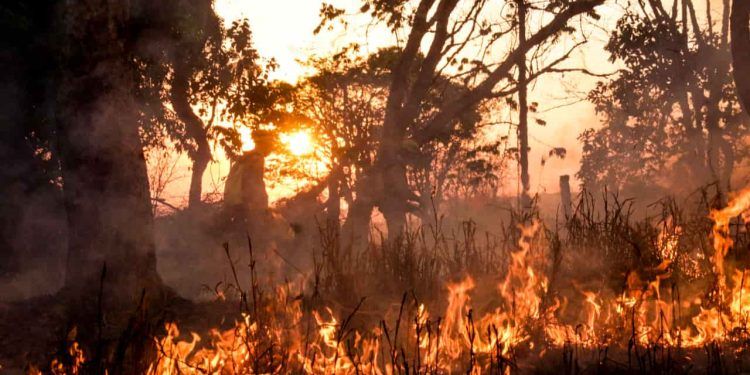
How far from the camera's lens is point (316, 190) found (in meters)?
23.5

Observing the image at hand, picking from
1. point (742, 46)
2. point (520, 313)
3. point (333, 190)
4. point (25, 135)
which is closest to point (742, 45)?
point (742, 46)

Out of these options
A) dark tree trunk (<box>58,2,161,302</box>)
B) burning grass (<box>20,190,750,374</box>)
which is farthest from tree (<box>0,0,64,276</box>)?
burning grass (<box>20,190,750,374</box>)

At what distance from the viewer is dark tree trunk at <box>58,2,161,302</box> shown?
7383 millimetres

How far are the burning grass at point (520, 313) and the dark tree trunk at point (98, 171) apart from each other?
5.02ft

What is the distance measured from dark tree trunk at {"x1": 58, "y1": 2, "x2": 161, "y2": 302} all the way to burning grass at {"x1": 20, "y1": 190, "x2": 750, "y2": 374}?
60.2 inches

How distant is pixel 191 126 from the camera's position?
19.6 metres

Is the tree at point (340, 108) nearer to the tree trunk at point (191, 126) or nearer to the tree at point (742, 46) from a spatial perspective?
the tree trunk at point (191, 126)

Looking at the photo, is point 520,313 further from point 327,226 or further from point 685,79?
point 685,79

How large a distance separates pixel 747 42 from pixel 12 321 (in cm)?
975

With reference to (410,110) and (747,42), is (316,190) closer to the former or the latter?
(410,110)

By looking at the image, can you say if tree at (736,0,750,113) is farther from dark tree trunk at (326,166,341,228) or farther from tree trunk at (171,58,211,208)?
dark tree trunk at (326,166,341,228)

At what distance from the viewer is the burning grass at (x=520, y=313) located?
3574mm

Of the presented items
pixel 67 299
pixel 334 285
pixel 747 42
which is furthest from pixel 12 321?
pixel 747 42

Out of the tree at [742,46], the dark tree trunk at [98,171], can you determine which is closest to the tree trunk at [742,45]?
the tree at [742,46]
